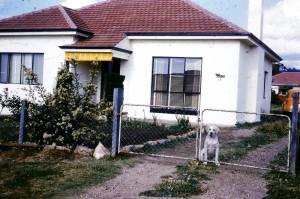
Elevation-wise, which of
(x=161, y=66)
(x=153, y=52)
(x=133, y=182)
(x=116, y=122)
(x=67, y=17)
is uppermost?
(x=67, y=17)

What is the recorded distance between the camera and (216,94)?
17.2 meters

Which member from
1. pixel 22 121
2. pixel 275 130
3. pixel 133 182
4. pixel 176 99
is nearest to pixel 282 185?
pixel 133 182

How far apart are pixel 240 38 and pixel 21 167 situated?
434 inches

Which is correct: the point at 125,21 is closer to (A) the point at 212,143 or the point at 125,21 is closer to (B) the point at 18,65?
(B) the point at 18,65

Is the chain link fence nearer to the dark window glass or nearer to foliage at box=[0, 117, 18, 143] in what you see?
the dark window glass

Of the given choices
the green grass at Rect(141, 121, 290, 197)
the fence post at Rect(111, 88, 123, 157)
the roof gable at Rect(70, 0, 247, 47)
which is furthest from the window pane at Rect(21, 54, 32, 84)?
the fence post at Rect(111, 88, 123, 157)

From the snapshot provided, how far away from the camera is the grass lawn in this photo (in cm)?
655

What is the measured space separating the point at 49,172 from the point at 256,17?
1635 cm

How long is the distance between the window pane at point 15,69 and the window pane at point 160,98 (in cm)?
657

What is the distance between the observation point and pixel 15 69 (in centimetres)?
1969

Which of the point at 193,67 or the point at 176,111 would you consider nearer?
the point at 193,67

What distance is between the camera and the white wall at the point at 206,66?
16984 mm

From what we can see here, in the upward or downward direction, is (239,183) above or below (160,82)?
below

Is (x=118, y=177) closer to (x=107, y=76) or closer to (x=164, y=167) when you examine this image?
(x=164, y=167)
